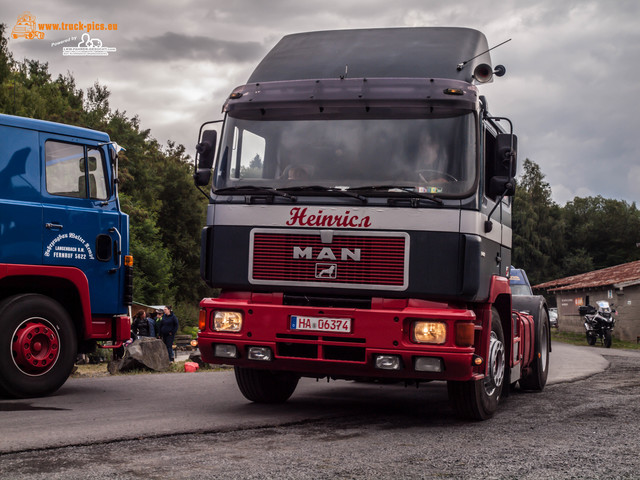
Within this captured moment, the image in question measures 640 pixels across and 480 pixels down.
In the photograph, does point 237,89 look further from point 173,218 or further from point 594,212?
point 594,212

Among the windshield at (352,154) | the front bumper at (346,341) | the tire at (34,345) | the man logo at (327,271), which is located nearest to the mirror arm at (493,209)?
the windshield at (352,154)

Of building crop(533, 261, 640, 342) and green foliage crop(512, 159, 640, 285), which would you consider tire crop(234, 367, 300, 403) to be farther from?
green foliage crop(512, 159, 640, 285)

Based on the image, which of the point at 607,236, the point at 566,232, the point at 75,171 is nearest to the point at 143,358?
the point at 75,171

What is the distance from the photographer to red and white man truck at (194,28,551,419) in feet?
25.1

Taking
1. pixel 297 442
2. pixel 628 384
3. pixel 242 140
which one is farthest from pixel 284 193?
pixel 628 384

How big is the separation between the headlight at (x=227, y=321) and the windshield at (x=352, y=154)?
3.94 feet

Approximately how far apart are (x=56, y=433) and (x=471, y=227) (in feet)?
12.7

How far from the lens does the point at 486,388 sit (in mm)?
8578

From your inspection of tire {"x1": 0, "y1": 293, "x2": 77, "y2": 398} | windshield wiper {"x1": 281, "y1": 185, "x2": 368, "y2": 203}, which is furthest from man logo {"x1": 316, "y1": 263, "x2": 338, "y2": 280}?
tire {"x1": 0, "y1": 293, "x2": 77, "y2": 398}

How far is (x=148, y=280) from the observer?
52.1 meters

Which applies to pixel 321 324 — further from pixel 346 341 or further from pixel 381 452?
pixel 381 452

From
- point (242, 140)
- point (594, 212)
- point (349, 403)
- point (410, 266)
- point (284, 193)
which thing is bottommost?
point (349, 403)

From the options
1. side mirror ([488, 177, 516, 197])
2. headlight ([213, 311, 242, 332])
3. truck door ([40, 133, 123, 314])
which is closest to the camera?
side mirror ([488, 177, 516, 197])

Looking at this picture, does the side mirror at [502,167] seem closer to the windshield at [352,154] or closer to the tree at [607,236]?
the windshield at [352,154]
